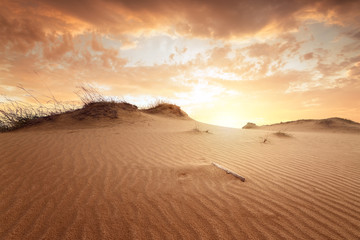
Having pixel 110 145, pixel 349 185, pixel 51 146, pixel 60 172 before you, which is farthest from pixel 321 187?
pixel 51 146

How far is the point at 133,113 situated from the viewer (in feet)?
32.6

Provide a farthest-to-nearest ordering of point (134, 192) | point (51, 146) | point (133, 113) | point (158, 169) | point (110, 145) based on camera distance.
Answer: point (133, 113)
point (110, 145)
point (51, 146)
point (158, 169)
point (134, 192)

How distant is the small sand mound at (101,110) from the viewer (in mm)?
8602

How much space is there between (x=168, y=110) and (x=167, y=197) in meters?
12.0

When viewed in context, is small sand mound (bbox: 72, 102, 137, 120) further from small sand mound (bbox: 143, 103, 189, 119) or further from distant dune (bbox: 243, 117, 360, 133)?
distant dune (bbox: 243, 117, 360, 133)

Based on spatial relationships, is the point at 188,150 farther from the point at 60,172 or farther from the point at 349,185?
the point at 349,185

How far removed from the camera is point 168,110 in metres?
14.1

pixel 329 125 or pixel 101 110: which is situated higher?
pixel 329 125

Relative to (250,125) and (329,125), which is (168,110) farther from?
(329,125)

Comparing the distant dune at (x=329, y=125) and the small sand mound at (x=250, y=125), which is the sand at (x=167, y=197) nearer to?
the distant dune at (x=329, y=125)

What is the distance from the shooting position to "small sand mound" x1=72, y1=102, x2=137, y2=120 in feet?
28.2

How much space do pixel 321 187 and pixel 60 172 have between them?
4.37 m

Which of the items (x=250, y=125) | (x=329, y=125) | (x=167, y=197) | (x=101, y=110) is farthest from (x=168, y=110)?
(x=329, y=125)

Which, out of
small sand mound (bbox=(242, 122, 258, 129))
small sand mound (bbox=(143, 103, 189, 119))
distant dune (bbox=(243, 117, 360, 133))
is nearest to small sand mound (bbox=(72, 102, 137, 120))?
small sand mound (bbox=(143, 103, 189, 119))
